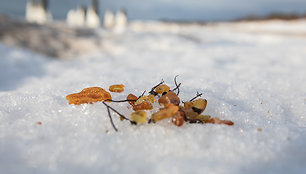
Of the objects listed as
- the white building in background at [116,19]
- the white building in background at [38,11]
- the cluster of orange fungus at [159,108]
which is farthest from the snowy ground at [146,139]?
the white building in background at [116,19]

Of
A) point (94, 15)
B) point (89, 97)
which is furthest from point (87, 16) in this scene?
point (89, 97)

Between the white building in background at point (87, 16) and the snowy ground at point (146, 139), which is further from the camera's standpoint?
the white building in background at point (87, 16)

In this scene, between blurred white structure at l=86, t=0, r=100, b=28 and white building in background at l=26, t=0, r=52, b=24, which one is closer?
white building in background at l=26, t=0, r=52, b=24

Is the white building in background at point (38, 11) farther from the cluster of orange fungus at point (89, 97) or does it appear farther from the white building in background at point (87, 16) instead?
the cluster of orange fungus at point (89, 97)

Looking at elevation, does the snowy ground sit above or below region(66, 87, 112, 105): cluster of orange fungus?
below

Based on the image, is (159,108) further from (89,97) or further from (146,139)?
(89,97)

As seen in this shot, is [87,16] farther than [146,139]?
Yes

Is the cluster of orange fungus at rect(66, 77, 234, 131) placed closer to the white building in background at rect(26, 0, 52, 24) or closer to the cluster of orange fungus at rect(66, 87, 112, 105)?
the cluster of orange fungus at rect(66, 87, 112, 105)

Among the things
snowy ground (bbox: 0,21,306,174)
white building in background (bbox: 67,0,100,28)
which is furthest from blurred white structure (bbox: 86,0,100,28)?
snowy ground (bbox: 0,21,306,174)

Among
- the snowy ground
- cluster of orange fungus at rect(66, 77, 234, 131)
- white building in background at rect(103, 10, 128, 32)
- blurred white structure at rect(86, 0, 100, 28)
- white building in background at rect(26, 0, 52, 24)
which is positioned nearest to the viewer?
the snowy ground

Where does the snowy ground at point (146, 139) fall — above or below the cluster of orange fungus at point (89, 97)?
below

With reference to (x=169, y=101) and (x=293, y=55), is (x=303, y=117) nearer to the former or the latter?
(x=169, y=101)
